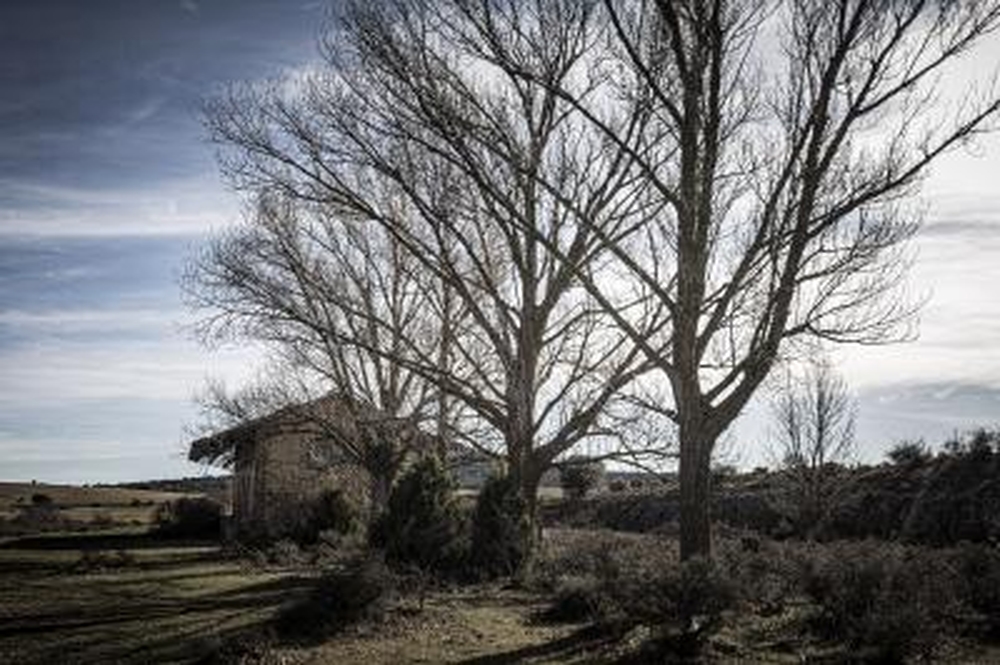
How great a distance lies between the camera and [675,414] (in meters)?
13.2

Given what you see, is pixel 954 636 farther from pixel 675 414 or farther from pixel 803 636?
pixel 675 414

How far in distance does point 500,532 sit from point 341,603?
657 centimetres

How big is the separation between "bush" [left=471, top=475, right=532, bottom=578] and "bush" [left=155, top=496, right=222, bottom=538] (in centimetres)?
2119

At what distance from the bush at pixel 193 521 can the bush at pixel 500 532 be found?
2119cm

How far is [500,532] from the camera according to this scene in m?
17.8

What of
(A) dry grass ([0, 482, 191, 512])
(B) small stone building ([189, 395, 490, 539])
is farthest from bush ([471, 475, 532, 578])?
(A) dry grass ([0, 482, 191, 512])

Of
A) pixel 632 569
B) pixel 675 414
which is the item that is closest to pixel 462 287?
pixel 675 414

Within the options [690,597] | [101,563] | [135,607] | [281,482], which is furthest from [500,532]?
[281,482]

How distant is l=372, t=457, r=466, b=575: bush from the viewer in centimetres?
1859

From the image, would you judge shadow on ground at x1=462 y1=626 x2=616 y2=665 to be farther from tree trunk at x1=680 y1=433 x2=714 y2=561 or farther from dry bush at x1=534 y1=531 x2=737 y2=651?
tree trunk at x1=680 y1=433 x2=714 y2=561

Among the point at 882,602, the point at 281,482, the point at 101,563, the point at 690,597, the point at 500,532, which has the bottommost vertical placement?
the point at 101,563

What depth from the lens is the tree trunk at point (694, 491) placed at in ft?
40.8

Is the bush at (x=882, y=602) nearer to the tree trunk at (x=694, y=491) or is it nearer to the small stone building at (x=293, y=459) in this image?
the tree trunk at (x=694, y=491)

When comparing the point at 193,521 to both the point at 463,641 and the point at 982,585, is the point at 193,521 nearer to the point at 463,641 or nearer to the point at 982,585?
the point at 463,641
